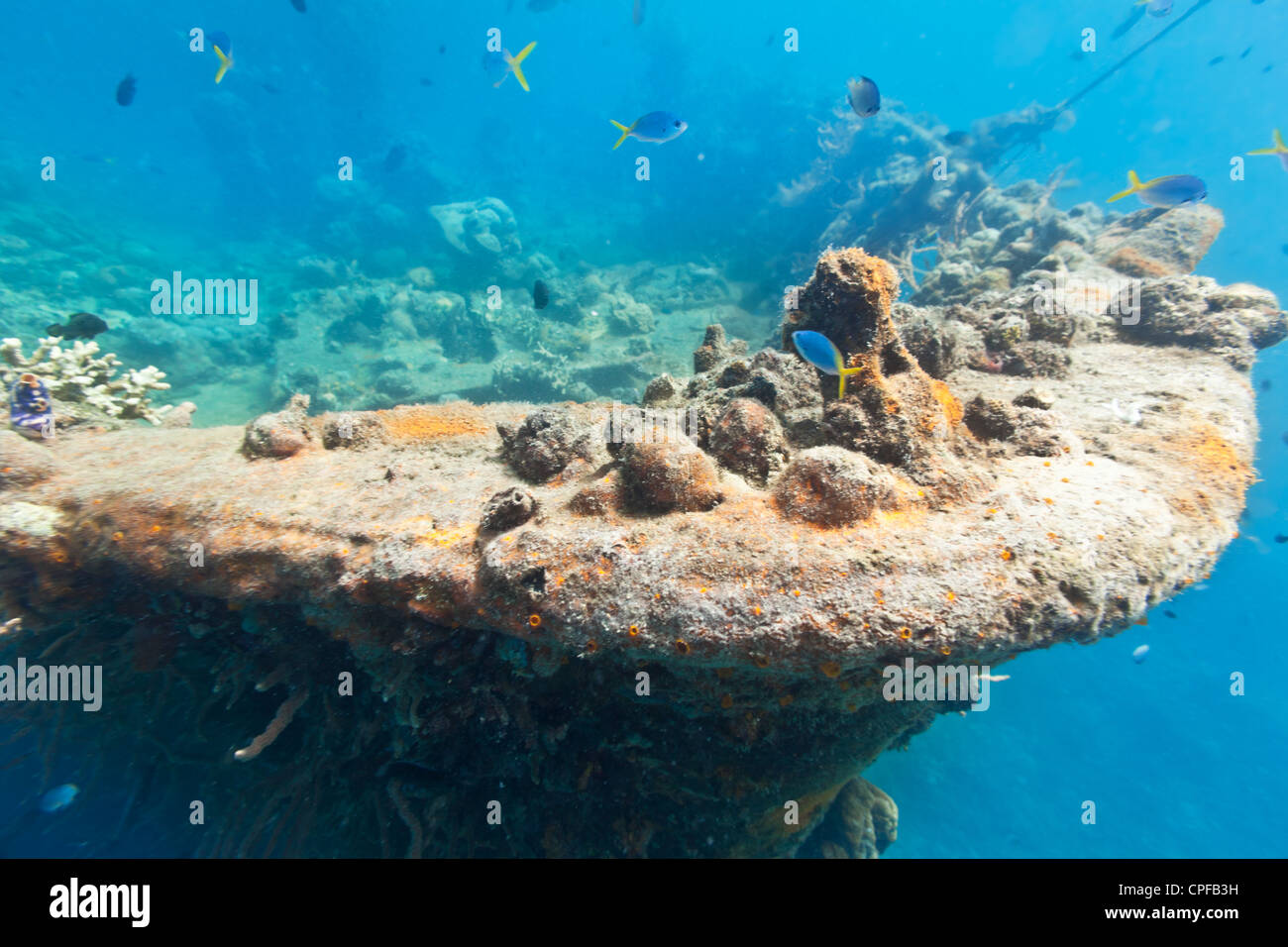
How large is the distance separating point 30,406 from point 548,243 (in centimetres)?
2755

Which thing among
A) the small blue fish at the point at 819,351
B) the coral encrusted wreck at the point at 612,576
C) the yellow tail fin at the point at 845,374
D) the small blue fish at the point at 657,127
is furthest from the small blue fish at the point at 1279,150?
the small blue fish at the point at 819,351

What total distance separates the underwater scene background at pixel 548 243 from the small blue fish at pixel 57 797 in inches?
5.0

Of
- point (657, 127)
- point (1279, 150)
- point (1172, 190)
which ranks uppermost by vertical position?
point (657, 127)

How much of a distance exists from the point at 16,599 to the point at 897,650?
19.5 ft

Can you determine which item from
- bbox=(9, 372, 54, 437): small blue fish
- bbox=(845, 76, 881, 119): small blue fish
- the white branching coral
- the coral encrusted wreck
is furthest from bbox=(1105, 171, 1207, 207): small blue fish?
the white branching coral

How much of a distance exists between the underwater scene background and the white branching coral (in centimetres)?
372

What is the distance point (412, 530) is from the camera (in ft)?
9.80

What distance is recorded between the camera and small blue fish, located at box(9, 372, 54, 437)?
4.43m

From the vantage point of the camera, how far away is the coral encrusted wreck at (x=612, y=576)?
2412 millimetres

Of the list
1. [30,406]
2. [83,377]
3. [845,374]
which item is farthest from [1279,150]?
[83,377]

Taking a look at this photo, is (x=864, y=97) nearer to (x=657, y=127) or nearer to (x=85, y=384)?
(x=657, y=127)

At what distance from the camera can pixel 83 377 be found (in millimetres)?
5660

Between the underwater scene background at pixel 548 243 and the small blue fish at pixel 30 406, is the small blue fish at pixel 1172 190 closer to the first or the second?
the underwater scene background at pixel 548 243

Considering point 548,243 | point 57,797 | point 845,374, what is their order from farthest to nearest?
point 548,243
point 57,797
point 845,374
